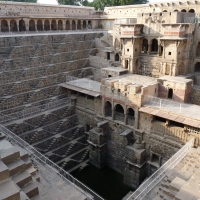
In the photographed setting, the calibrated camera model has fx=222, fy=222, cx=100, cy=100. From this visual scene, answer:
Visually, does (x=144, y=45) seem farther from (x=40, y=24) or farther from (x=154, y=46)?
(x=40, y=24)

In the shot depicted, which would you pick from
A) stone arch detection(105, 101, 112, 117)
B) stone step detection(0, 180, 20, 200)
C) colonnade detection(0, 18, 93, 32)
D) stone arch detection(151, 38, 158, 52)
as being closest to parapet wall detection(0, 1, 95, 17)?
colonnade detection(0, 18, 93, 32)

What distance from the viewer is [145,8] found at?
96.2 feet

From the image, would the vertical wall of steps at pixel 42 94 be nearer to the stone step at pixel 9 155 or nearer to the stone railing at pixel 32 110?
the stone railing at pixel 32 110

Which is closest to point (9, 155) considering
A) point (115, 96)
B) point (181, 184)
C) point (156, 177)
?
point (156, 177)

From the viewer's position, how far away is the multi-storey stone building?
16031 millimetres

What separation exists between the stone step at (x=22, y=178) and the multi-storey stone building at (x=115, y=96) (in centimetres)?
858

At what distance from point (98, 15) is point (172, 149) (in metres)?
26.6

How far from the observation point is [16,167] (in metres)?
9.16

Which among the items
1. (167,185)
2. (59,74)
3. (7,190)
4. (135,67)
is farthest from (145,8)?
(7,190)

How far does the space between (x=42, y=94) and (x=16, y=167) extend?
11739mm

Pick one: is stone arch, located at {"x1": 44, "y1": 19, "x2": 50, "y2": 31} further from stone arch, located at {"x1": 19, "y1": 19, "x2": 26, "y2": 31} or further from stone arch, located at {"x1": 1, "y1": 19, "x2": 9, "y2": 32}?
stone arch, located at {"x1": 1, "y1": 19, "x2": 9, "y2": 32}

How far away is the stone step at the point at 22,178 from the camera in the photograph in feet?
29.1

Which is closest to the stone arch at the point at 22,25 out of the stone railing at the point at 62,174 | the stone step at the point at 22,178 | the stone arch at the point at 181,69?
the stone railing at the point at 62,174

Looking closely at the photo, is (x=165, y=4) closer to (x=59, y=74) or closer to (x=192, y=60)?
(x=192, y=60)
